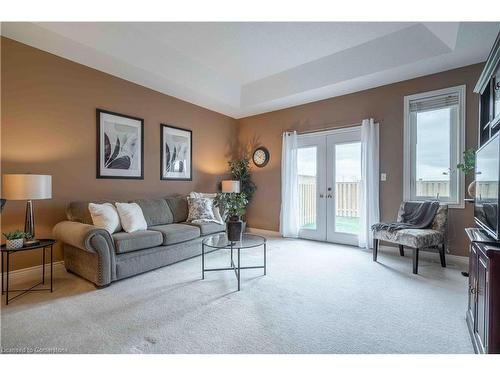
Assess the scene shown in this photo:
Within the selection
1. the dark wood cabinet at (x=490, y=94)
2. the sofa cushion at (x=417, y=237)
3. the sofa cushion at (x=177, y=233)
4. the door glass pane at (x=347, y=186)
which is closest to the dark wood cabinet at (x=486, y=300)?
the dark wood cabinet at (x=490, y=94)

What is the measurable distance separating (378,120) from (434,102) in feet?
2.47

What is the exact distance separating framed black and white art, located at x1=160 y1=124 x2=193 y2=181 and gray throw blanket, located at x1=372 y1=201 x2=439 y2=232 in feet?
11.2

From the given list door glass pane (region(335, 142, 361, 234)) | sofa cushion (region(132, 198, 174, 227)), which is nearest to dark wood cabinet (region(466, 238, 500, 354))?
door glass pane (region(335, 142, 361, 234))

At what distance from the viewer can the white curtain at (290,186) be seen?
4945mm

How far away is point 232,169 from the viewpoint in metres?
5.55

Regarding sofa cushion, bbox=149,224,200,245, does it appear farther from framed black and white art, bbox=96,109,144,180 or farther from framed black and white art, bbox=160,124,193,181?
framed black and white art, bbox=160,124,193,181

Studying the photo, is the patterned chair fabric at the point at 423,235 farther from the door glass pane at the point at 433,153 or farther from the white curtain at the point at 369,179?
the white curtain at the point at 369,179

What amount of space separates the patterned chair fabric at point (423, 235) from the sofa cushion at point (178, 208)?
300 centimetres

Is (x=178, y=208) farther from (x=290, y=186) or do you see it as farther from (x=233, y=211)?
(x=290, y=186)

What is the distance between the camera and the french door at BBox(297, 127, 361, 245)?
432 centimetres
